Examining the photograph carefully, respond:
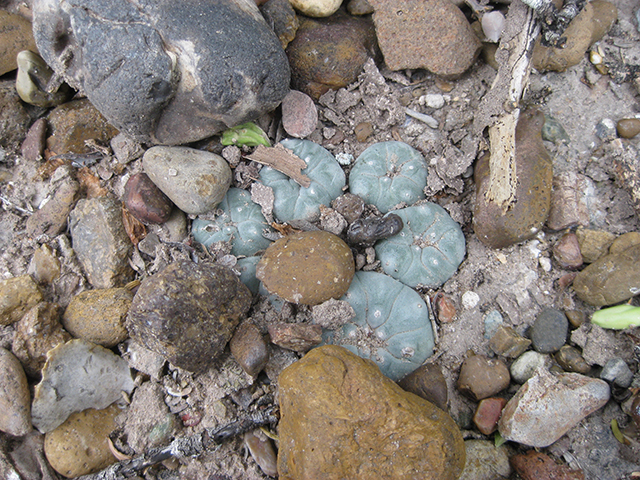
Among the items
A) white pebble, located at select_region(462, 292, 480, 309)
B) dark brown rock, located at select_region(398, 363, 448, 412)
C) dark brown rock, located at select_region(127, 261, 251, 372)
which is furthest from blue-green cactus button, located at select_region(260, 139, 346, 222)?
dark brown rock, located at select_region(398, 363, 448, 412)

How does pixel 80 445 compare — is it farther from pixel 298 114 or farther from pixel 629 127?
pixel 629 127

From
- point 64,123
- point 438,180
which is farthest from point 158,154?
point 438,180

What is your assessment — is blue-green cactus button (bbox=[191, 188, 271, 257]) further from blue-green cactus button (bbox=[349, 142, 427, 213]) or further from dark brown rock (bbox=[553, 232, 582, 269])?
dark brown rock (bbox=[553, 232, 582, 269])

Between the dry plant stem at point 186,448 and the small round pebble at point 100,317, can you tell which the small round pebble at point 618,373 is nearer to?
the dry plant stem at point 186,448

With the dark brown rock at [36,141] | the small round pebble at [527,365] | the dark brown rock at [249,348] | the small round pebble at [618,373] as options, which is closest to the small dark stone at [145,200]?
the dark brown rock at [36,141]

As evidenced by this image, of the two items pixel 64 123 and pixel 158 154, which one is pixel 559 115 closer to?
pixel 158 154

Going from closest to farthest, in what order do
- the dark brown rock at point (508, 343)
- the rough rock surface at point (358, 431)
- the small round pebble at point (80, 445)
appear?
the rough rock surface at point (358, 431) → the small round pebble at point (80, 445) → the dark brown rock at point (508, 343)
